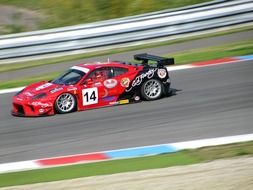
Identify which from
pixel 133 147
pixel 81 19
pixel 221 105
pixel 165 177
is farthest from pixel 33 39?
pixel 165 177

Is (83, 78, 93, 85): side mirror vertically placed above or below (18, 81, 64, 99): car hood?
above

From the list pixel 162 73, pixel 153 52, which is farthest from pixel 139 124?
pixel 153 52

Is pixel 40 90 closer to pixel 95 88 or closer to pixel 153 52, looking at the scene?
pixel 95 88

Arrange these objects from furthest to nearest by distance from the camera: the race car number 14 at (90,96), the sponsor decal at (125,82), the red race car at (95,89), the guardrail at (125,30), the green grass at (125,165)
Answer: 1. the guardrail at (125,30)
2. the sponsor decal at (125,82)
3. the race car number 14 at (90,96)
4. the red race car at (95,89)
5. the green grass at (125,165)

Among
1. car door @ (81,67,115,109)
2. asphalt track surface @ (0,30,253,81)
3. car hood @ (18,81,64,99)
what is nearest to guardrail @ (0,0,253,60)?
asphalt track surface @ (0,30,253,81)

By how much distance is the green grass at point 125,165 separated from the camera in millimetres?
9031

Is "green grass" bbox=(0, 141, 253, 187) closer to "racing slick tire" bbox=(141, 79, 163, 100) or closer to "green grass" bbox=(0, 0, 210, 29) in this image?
"racing slick tire" bbox=(141, 79, 163, 100)

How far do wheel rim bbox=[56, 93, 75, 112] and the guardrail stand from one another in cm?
604

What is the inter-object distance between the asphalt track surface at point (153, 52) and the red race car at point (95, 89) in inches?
168

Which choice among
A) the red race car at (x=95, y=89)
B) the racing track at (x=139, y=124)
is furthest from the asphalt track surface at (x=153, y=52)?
the red race car at (x=95, y=89)

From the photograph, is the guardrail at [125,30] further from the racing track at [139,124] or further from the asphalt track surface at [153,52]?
the racing track at [139,124]

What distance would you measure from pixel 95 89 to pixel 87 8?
33.8 ft

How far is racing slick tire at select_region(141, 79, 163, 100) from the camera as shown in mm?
13844

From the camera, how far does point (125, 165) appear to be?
9.36m
